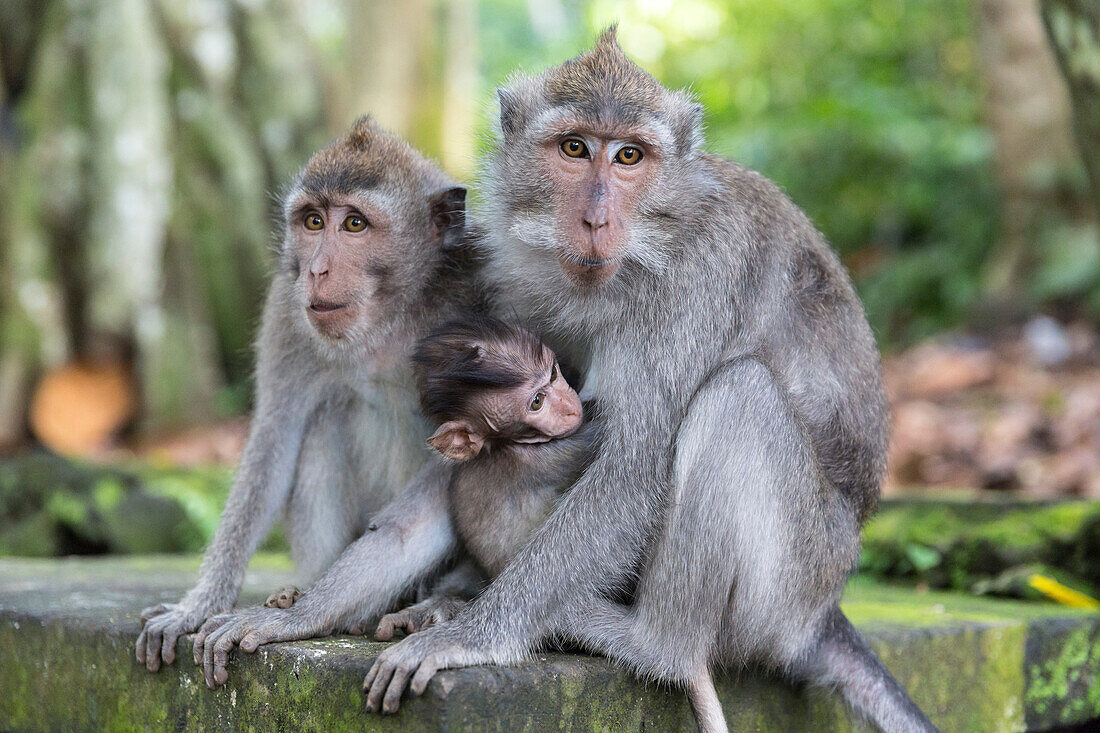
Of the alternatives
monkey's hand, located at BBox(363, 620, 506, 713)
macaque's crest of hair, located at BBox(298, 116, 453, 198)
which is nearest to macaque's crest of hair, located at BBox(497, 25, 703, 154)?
macaque's crest of hair, located at BBox(298, 116, 453, 198)

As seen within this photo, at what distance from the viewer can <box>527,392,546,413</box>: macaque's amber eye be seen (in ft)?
11.9

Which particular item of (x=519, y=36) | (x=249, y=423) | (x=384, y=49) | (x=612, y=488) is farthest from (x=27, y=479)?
(x=519, y=36)

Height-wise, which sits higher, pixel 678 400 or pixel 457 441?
pixel 678 400

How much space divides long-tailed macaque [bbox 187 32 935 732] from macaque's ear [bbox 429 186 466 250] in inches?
9.0

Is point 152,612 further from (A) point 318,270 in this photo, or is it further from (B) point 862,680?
(B) point 862,680

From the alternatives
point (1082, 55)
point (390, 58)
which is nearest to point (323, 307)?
point (1082, 55)

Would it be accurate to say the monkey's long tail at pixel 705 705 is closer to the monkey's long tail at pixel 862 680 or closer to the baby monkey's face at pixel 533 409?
the monkey's long tail at pixel 862 680

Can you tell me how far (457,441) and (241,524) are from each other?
1.02 metres

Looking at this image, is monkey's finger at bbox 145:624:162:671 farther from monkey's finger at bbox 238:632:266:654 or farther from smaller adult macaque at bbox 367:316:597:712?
smaller adult macaque at bbox 367:316:597:712

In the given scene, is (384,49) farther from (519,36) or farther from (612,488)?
(519,36)

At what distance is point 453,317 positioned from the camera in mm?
4004

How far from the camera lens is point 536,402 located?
3637 millimetres

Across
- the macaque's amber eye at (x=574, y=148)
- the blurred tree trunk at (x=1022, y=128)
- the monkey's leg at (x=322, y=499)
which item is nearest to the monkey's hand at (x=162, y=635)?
the monkey's leg at (x=322, y=499)

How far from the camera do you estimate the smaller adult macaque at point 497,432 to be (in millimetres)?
3607
